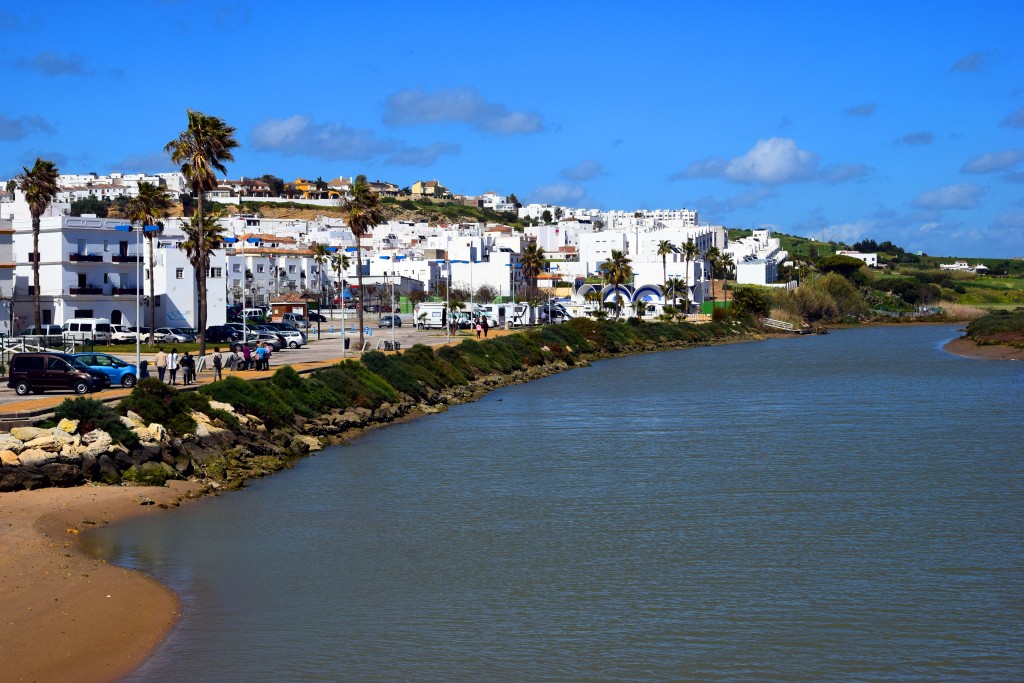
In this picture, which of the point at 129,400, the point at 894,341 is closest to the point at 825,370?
the point at 894,341

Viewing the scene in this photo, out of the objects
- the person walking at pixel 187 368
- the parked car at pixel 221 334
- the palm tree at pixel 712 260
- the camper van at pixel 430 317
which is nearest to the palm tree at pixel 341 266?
the camper van at pixel 430 317

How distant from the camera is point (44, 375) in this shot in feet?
122

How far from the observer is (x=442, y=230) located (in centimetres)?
18438

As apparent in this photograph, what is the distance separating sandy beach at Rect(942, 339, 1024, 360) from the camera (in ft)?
284

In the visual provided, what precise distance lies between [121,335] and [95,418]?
4218 cm

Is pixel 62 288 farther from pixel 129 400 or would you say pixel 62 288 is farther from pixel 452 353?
pixel 129 400

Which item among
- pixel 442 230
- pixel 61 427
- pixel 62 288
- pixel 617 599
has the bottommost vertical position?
pixel 617 599

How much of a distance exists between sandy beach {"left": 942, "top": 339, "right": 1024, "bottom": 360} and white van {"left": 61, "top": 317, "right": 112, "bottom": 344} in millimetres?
60702

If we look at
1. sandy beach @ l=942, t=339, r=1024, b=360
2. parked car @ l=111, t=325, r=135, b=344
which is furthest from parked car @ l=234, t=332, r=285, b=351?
sandy beach @ l=942, t=339, r=1024, b=360

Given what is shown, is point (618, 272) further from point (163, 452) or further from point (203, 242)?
point (163, 452)

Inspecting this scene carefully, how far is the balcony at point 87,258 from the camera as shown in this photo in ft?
241

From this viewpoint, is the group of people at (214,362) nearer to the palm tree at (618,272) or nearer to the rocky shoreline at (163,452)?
the rocky shoreline at (163,452)

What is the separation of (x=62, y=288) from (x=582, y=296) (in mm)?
71353

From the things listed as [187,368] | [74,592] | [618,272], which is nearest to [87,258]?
[187,368]
